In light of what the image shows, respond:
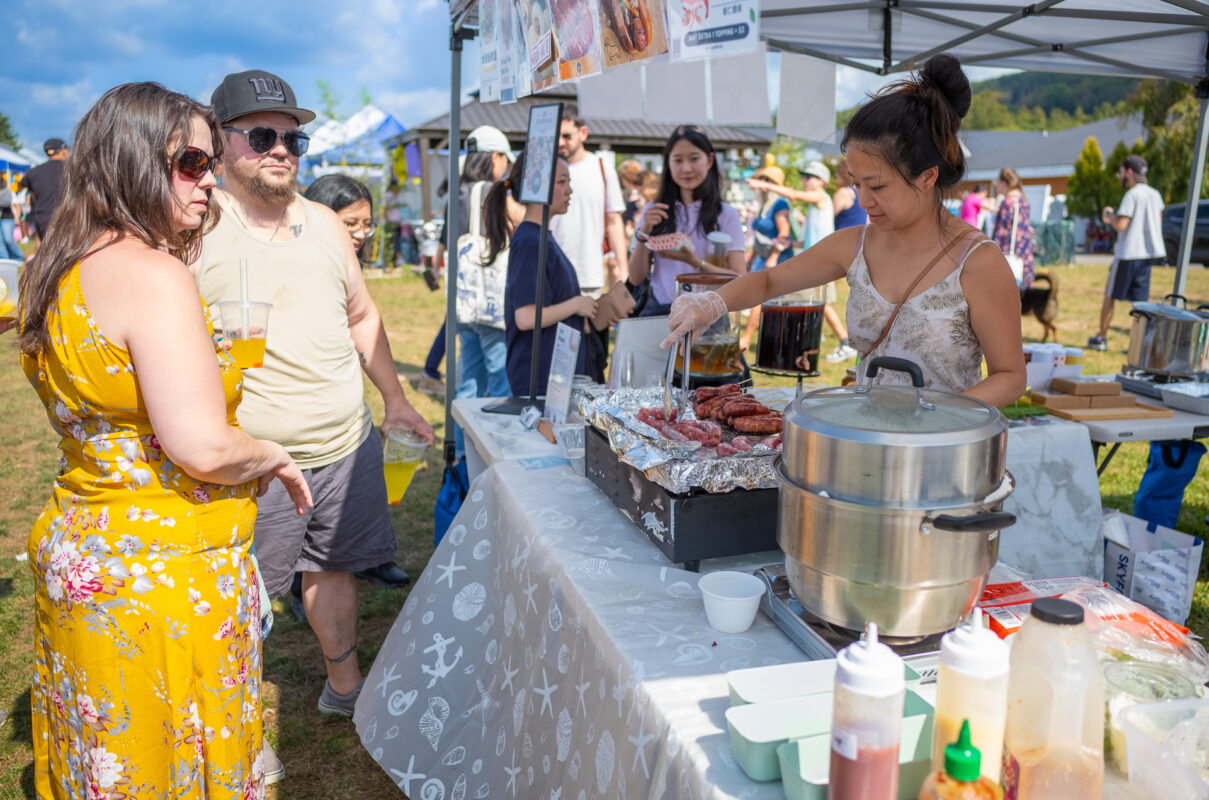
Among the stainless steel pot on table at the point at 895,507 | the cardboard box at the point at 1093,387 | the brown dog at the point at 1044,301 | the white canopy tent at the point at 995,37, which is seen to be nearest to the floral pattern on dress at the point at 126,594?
the stainless steel pot on table at the point at 895,507

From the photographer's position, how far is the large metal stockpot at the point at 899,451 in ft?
3.91

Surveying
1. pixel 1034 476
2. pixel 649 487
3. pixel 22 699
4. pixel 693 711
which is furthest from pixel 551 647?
pixel 22 699

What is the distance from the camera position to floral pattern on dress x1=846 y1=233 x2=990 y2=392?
2.05 meters

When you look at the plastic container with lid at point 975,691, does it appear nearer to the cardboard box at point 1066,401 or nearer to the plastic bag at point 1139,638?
the plastic bag at point 1139,638

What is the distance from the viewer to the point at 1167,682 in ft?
3.92

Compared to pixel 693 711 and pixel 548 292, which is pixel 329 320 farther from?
pixel 693 711

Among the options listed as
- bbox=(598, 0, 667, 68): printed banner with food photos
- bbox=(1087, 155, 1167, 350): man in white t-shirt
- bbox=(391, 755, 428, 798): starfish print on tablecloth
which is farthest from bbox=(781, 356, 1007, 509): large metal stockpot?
bbox=(1087, 155, 1167, 350): man in white t-shirt

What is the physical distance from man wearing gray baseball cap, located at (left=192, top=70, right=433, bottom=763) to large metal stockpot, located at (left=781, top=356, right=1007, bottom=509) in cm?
165

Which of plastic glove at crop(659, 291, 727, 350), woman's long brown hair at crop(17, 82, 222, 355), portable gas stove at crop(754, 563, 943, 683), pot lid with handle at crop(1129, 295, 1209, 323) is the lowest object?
portable gas stove at crop(754, 563, 943, 683)

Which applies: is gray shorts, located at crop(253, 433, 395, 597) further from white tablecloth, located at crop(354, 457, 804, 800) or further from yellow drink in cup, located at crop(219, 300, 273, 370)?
yellow drink in cup, located at crop(219, 300, 273, 370)

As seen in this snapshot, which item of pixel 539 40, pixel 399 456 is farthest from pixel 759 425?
pixel 539 40

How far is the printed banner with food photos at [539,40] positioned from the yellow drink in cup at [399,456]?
4.45ft

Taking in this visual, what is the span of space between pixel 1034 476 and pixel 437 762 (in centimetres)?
244

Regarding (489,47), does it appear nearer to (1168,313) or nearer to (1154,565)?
(1168,313)
